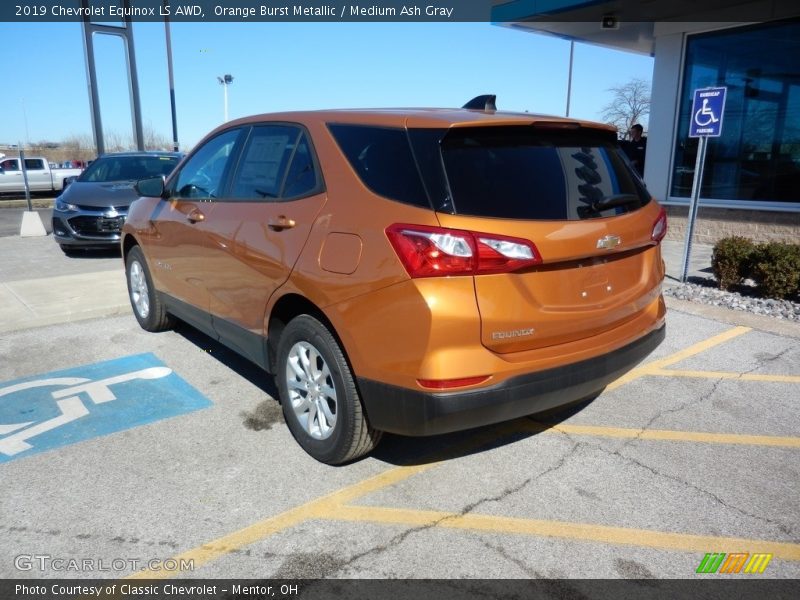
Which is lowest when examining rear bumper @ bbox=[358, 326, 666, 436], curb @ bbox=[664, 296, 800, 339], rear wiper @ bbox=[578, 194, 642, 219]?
curb @ bbox=[664, 296, 800, 339]

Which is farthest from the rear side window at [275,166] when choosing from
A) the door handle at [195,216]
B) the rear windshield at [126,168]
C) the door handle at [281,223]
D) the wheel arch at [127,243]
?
the rear windshield at [126,168]

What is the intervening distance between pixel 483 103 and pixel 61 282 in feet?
20.3

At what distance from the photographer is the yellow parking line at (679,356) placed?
14.9ft

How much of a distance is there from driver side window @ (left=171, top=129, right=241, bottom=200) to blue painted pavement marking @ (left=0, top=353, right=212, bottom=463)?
1.38 meters

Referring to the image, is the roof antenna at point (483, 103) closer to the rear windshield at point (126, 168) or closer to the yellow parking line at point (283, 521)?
the yellow parking line at point (283, 521)

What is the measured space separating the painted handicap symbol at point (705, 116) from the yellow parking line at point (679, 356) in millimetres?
2713

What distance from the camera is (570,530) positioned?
269 centimetres

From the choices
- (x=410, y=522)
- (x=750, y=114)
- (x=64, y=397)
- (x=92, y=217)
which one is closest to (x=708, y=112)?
(x=750, y=114)

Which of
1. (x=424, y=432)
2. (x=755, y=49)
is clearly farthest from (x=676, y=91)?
(x=424, y=432)

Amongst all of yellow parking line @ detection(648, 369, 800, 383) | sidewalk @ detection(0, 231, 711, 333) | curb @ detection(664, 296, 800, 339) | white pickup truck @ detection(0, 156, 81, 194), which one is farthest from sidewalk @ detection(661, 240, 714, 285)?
white pickup truck @ detection(0, 156, 81, 194)

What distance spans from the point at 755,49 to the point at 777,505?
10684 millimetres

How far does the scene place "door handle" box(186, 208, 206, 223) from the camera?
13.5 feet

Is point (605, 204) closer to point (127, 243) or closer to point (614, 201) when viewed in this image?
point (614, 201)

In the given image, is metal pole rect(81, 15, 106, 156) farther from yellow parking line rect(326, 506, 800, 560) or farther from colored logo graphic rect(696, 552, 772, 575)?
colored logo graphic rect(696, 552, 772, 575)
